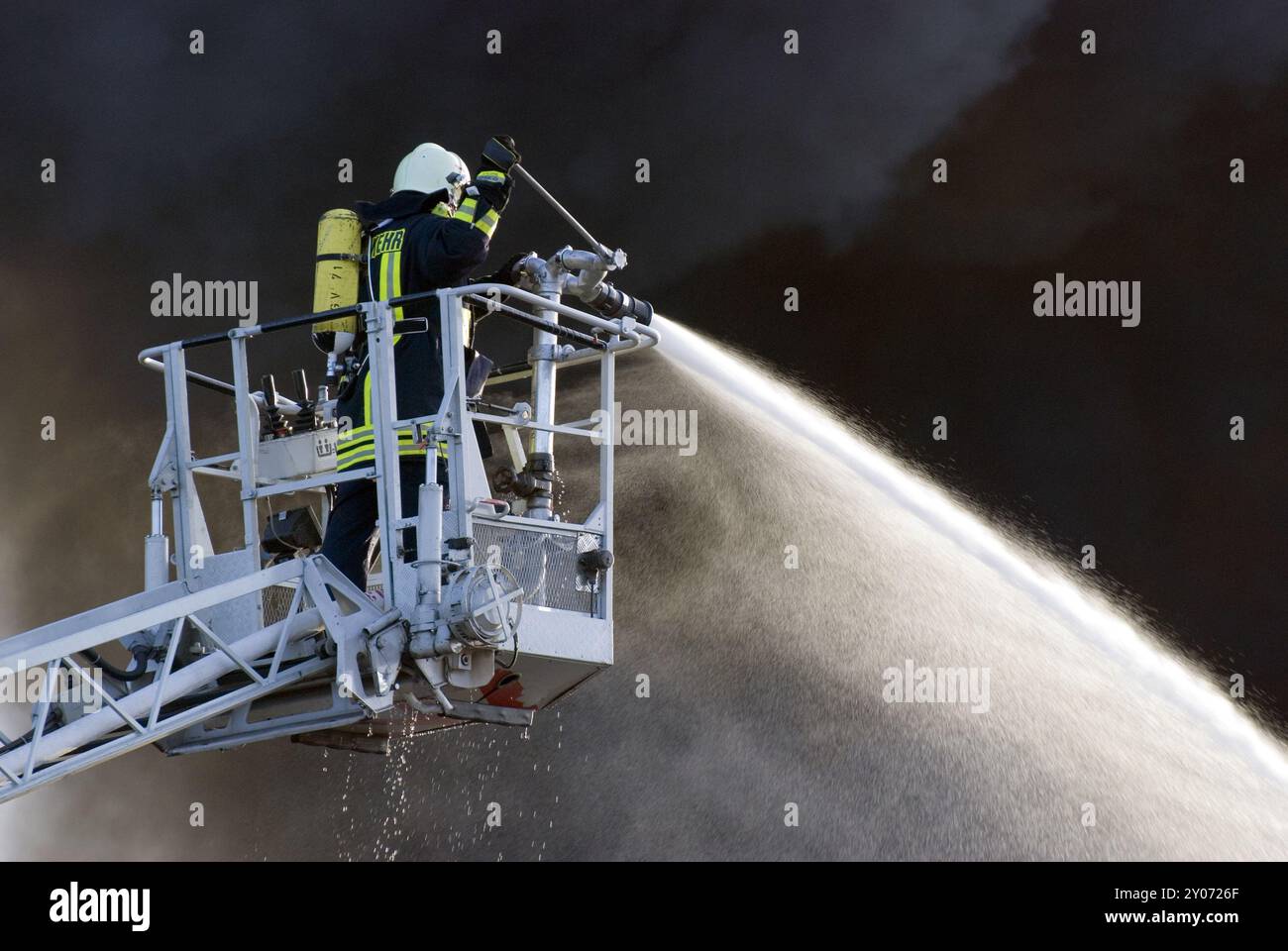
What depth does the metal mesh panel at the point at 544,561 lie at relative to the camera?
8641mm

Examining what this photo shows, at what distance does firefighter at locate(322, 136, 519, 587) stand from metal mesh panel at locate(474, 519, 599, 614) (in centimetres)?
50

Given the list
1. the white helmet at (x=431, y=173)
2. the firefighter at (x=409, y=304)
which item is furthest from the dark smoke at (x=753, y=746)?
the firefighter at (x=409, y=304)

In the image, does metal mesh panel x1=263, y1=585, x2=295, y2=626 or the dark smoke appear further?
the dark smoke

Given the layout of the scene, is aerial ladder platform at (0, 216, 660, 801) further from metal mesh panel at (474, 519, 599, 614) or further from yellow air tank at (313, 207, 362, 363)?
yellow air tank at (313, 207, 362, 363)

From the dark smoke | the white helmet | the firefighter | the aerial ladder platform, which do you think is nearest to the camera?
the aerial ladder platform

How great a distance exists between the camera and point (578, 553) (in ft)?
29.5

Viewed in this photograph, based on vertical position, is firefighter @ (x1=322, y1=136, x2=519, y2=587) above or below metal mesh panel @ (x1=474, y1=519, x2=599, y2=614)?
above

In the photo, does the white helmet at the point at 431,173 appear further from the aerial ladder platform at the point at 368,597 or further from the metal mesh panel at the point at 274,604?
the metal mesh panel at the point at 274,604

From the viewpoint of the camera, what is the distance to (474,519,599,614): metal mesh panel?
8.64 meters

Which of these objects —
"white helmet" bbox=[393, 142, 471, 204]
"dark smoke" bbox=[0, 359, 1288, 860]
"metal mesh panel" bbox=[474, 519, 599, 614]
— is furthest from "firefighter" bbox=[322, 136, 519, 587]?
"dark smoke" bbox=[0, 359, 1288, 860]

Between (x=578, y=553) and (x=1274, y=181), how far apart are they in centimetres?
1036

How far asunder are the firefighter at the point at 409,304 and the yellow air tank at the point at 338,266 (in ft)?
0.32

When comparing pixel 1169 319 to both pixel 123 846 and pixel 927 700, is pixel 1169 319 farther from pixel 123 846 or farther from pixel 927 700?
pixel 123 846

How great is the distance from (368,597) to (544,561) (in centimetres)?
102
